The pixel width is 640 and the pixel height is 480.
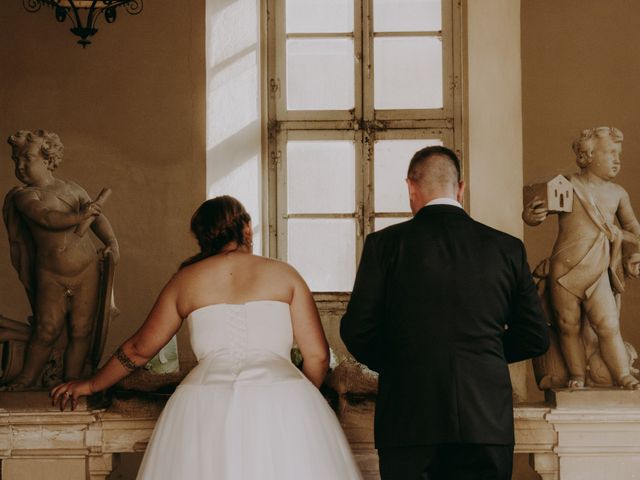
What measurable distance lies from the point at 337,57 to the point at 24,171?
3098 mm

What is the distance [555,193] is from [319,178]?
2.88m

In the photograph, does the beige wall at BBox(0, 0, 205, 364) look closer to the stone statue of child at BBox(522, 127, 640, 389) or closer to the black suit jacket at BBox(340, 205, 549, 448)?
the stone statue of child at BBox(522, 127, 640, 389)

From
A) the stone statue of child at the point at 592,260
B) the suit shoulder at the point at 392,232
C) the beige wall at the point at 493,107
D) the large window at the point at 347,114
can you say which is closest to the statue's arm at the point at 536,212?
the stone statue of child at the point at 592,260

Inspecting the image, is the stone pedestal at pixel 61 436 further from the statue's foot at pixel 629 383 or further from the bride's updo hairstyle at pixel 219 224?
the statue's foot at pixel 629 383

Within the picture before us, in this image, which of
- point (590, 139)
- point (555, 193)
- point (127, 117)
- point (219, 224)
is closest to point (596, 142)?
point (590, 139)

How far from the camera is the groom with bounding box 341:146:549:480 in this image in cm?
266

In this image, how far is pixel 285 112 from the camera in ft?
20.2

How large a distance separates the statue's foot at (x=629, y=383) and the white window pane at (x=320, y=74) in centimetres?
319

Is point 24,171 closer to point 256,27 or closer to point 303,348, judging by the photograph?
point 303,348

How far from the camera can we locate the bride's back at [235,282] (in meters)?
3.00

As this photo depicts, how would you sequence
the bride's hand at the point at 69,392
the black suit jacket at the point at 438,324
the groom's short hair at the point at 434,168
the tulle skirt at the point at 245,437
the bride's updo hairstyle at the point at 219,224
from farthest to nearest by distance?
the bride's hand at the point at 69,392 → the bride's updo hairstyle at the point at 219,224 → the tulle skirt at the point at 245,437 → the groom's short hair at the point at 434,168 → the black suit jacket at the point at 438,324

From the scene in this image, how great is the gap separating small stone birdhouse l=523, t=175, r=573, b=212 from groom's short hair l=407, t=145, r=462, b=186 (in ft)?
2.37

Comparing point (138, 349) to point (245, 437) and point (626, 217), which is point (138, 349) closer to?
point (245, 437)

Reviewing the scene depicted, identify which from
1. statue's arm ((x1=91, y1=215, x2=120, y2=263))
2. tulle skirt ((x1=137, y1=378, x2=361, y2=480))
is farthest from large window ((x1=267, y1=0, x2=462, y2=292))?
tulle skirt ((x1=137, y1=378, x2=361, y2=480))
